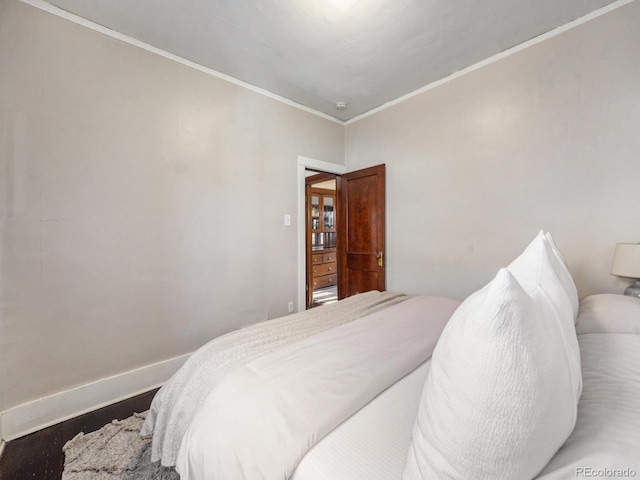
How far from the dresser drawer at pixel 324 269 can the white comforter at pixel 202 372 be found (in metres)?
3.76

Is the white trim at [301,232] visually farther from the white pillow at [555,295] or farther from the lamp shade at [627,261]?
the lamp shade at [627,261]

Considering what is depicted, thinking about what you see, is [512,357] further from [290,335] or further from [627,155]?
[627,155]

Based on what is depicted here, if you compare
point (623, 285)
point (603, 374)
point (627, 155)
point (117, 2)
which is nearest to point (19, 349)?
point (117, 2)

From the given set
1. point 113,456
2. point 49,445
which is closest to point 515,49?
point 113,456

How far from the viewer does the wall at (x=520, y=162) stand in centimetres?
182

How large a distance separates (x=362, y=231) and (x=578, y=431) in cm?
285

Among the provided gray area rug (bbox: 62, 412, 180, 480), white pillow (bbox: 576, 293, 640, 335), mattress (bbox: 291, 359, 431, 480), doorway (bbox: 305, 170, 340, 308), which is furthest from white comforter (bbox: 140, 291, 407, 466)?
doorway (bbox: 305, 170, 340, 308)

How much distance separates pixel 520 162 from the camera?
2.22 meters

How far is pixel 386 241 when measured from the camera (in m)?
3.20

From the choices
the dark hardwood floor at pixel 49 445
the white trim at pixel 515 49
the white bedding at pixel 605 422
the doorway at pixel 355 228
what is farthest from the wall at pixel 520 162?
the dark hardwood floor at pixel 49 445

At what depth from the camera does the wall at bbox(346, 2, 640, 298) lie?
1820 millimetres

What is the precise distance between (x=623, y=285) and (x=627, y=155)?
0.90m

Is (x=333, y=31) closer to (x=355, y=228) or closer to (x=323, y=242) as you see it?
(x=355, y=228)

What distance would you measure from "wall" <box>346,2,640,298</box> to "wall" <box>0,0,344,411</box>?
163cm
